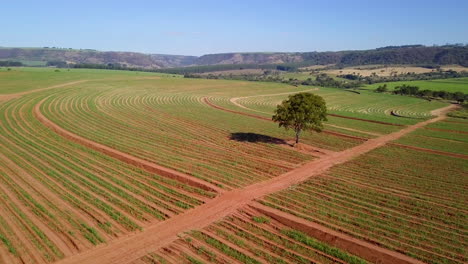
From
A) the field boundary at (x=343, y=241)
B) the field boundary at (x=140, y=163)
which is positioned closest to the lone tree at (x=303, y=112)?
the field boundary at (x=140, y=163)

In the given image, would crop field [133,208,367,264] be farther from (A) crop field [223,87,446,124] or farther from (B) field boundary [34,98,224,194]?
(A) crop field [223,87,446,124]

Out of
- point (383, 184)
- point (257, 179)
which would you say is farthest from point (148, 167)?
point (383, 184)

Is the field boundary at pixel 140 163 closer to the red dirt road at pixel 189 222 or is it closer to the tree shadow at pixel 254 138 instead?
the red dirt road at pixel 189 222

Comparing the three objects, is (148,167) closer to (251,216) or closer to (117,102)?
(251,216)

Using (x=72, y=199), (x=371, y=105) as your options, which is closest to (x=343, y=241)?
(x=72, y=199)

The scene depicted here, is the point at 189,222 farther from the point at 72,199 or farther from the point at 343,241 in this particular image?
the point at 343,241

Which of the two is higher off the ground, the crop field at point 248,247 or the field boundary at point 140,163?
the field boundary at point 140,163
